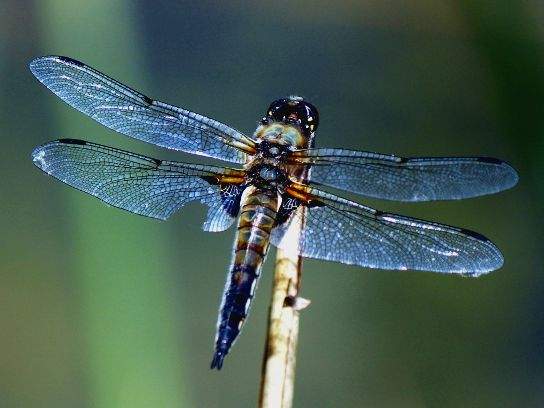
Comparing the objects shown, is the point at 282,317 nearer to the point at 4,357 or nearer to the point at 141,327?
the point at 141,327

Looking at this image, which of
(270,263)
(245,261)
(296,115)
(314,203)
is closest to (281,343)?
(245,261)

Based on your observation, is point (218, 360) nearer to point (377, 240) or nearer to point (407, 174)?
point (377, 240)

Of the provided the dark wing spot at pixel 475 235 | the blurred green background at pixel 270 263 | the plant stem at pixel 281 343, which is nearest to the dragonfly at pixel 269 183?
the dark wing spot at pixel 475 235

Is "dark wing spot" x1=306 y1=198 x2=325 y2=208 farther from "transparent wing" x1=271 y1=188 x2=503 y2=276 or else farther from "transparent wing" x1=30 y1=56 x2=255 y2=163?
"transparent wing" x1=30 y1=56 x2=255 y2=163

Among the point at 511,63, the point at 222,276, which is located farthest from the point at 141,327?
the point at 511,63

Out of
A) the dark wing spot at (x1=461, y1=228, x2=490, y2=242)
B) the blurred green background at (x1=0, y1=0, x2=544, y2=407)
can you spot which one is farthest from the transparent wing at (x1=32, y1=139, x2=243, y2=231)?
the blurred green background at (x1=0, y1=0, x2=544, y2=407)

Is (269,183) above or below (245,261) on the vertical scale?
above

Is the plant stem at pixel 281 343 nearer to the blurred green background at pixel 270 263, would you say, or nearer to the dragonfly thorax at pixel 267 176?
the dragonfly thorax at pixel 267 176
